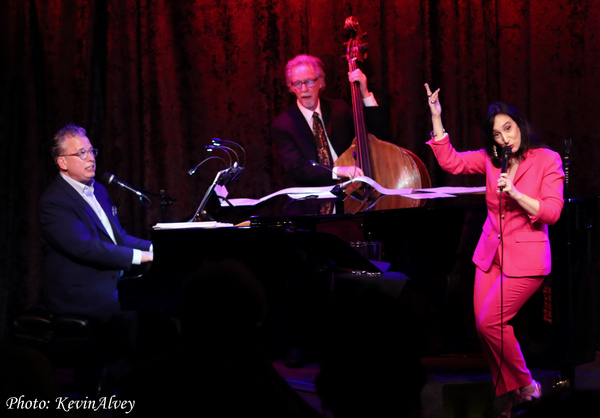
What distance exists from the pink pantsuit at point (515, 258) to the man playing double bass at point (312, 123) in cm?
127

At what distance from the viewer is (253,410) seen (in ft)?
4.51

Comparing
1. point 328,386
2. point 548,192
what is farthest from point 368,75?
point 328,386

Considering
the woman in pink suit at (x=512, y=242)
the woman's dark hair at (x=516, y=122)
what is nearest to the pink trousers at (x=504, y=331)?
the woman in pink suit at (x=512, y=242)

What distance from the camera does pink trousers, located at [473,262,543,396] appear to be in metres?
3.33

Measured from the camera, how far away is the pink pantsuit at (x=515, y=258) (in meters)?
3.33

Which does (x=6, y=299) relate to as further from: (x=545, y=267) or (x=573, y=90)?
(x=573, y=90)

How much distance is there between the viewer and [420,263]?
150 inches

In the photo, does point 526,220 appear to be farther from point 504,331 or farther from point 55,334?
A: point 55,334

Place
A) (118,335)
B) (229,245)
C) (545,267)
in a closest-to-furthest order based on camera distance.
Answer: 1. (229,245)
2. (545,267)
3. (118,335)

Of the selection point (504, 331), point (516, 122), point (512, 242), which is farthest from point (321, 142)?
point (504, 331)

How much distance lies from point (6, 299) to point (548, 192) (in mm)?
3802

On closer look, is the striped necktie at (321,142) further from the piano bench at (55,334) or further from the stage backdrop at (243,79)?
the piano bench at (55,334)

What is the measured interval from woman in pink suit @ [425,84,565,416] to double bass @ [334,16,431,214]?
634 mm

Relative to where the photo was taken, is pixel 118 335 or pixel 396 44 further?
pixel 396 44
